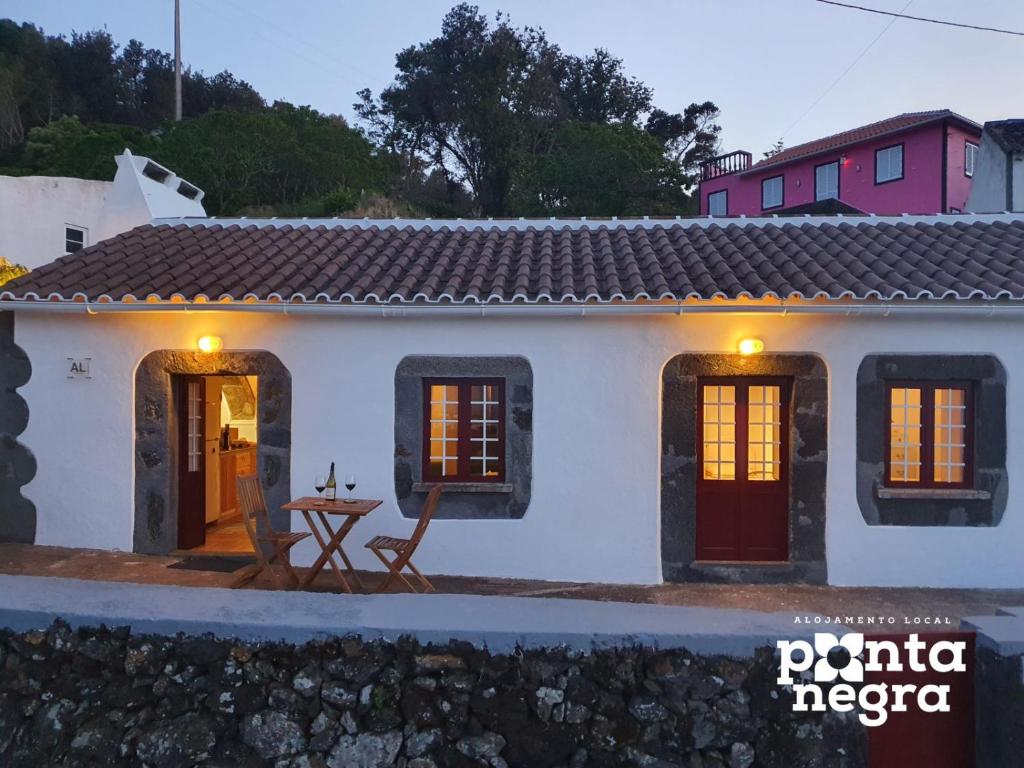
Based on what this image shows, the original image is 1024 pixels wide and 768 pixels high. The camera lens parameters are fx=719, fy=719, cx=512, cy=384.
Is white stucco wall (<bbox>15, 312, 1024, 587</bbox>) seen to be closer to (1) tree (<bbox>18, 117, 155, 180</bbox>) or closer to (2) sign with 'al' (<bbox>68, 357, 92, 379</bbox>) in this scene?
(2) sign with 'al' (<bbox>68, 357, 92, 379</bbox>)

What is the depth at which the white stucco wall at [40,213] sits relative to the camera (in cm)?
1753

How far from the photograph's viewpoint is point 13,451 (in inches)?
304

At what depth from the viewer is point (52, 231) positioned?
60.0 ft

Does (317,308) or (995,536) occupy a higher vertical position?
(317,308)

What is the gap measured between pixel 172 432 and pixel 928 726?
7230 millimetres

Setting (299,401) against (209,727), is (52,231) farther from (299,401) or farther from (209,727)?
(209,727)

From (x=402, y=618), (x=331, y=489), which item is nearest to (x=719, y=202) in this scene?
(x=331, y=489)

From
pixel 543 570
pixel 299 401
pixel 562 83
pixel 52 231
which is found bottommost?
pixel 543 570

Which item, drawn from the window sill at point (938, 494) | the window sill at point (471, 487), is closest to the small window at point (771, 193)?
the window sill at point (938, 494)

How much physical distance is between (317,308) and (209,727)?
4768 millimetres

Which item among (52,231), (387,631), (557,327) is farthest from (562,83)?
(387,631)

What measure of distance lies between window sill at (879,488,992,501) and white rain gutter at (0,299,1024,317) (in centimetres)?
174

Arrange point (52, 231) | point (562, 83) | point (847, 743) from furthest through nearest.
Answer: point (562, 83) < point (52, 231) < point (847, 743)

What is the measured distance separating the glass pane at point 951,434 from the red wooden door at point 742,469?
59.6 inches
